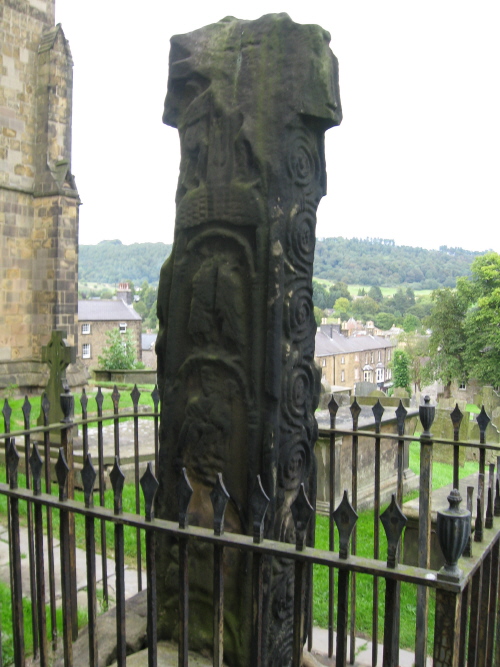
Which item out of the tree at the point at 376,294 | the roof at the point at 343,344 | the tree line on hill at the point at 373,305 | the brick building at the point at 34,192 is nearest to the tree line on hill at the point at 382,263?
the tree at the point at 376,294

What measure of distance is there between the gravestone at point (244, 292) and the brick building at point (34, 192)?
11713 millimetres

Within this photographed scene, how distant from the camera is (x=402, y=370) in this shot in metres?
42.5

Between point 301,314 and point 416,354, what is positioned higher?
point 301,314

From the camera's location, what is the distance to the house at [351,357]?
5228 centimetres

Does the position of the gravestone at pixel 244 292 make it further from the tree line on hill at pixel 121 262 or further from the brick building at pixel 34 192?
the tree line on hill at pixel 121 262

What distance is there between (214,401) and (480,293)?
3622 cm

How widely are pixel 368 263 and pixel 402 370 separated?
276 feet

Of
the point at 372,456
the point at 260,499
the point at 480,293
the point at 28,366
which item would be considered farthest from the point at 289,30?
the point at 480,293

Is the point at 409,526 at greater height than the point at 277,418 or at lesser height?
lesser

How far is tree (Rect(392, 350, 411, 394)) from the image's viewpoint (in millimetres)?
40638

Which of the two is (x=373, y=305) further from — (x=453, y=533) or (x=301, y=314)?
(x=453, y=533)

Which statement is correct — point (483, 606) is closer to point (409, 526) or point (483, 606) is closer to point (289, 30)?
Answer: point (289, 30)

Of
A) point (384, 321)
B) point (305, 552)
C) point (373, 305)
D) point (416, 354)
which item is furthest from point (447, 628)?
point (373, 305)

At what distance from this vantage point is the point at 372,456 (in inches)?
303
